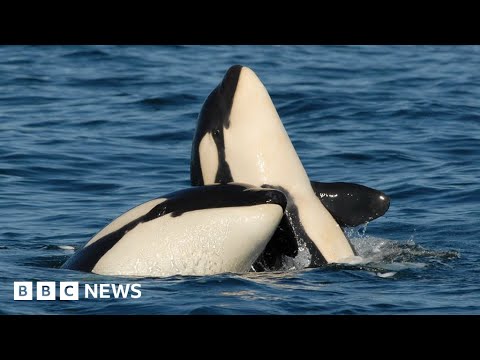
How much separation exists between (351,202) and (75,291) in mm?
3000

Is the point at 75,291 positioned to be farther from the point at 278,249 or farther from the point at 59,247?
the point at 59,247

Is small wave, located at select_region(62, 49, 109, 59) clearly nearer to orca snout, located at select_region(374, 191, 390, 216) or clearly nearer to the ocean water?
the ocean water

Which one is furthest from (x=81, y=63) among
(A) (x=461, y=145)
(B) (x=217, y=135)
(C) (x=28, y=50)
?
(B) (x=217, y=135)

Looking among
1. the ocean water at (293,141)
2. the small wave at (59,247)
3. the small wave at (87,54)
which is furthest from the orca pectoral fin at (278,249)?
the small wave at (87,54)

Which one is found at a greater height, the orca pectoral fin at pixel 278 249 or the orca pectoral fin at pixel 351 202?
the orca pectoral fin at pixel 351 202

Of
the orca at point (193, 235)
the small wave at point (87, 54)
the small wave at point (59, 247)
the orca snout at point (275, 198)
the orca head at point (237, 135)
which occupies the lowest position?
the small wave at point (59, 247)

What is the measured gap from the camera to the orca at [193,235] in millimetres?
10688

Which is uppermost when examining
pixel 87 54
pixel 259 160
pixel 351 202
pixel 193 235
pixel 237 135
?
pixel 237 135

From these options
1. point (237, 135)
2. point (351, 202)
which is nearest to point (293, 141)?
point (351, 202)

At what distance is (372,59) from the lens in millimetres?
30656

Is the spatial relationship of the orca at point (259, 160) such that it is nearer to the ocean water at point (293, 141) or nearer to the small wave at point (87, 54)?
the ocean water at point (293, 141)

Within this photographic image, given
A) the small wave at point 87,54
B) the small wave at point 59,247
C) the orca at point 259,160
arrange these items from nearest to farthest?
1. the orca at point 259,160
2. the small wave at point 59,247
3. the small wave at point 87,54

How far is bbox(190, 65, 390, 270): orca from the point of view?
38.0 ft

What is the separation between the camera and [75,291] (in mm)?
10352
